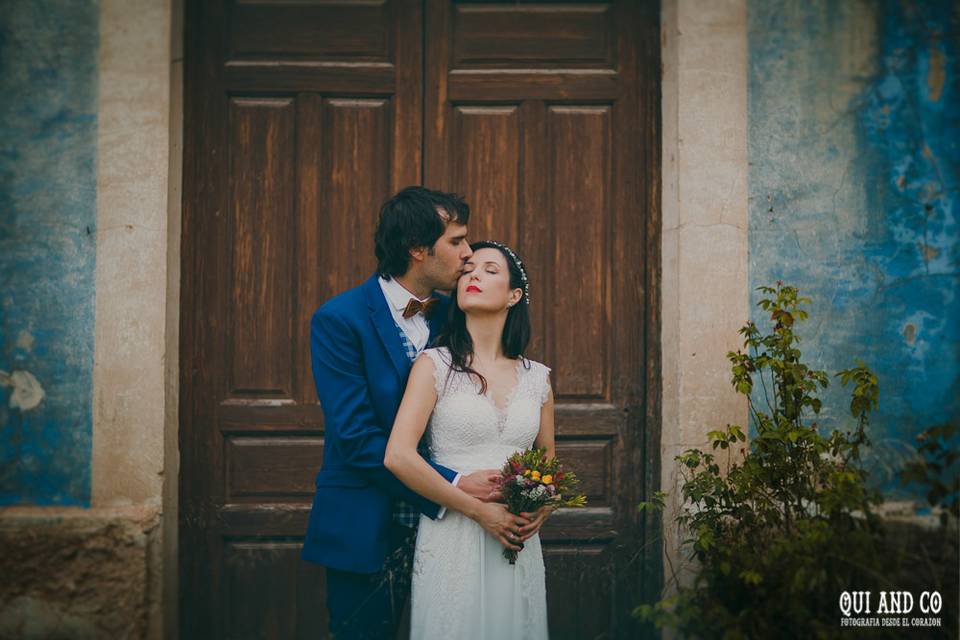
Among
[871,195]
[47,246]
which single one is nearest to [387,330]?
[47,246]

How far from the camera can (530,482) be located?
2607mm

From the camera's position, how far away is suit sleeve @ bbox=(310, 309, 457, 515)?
2.79 metres

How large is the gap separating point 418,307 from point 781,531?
1.64m

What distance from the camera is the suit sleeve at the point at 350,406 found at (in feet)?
9.15

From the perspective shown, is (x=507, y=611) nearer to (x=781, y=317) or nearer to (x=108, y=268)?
(x=781, y=317)

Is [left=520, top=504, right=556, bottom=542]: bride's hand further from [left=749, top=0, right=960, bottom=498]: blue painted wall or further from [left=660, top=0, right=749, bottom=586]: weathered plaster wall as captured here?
[left=749, top=0, right=960, bottom=498]: blue painted wall

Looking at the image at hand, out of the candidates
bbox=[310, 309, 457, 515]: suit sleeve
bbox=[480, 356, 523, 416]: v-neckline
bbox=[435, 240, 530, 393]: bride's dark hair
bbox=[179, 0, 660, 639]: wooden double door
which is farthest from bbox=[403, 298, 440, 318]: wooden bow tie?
bbox=[179, 0, 660, 639]: wooden double door

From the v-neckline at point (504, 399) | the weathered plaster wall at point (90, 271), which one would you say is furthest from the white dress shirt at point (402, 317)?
the weathered plaster wall at point (90, 271)

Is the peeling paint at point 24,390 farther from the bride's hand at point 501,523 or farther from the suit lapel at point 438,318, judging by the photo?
the bride's hand at point 501,523

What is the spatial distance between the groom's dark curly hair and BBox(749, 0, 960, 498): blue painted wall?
164 centimetres

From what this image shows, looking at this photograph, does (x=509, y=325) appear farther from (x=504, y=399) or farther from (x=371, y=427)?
(x=371, y=427)

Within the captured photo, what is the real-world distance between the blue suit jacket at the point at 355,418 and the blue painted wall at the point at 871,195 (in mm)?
1930

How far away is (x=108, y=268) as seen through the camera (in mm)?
3840

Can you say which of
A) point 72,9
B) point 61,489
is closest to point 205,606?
point 61,489
